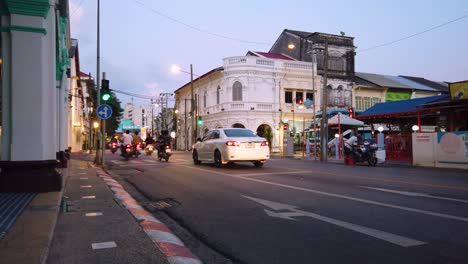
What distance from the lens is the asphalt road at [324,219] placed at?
184 inches

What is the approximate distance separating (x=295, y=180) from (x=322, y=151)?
1236 centimetres

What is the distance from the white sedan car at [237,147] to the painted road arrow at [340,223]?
7343mm

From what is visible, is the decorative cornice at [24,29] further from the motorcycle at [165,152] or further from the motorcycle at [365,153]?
the motorcycle at [365,153]

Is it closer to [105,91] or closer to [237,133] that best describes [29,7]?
[237,133]

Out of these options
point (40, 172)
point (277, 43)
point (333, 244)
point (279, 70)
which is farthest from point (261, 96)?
point (333, 244)

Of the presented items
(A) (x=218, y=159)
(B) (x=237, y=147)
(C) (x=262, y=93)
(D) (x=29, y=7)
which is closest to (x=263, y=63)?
(C) (x=262, y=93)

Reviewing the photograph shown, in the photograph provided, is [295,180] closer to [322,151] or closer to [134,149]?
[322,151]

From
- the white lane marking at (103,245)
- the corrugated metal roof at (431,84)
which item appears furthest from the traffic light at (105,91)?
the corrugated metal roof at (431,84)

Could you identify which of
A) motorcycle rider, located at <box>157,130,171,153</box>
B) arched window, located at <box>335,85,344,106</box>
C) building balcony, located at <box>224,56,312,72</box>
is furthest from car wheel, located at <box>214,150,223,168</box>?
arched window, located at <box>335,85,344,106</box>

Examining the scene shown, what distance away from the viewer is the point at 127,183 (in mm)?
12320

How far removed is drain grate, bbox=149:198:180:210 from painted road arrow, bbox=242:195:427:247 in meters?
1.56

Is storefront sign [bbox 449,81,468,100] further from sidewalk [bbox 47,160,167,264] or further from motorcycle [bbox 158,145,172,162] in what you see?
sidewalk [bbox 47,160,167,264]

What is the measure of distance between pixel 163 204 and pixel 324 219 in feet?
11.1

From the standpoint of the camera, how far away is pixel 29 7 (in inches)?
328
